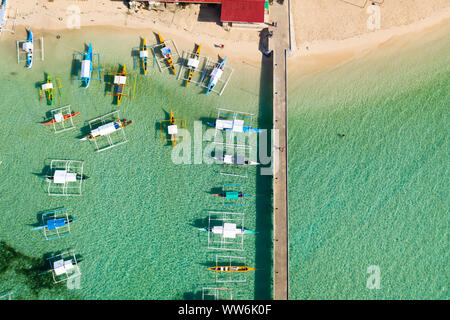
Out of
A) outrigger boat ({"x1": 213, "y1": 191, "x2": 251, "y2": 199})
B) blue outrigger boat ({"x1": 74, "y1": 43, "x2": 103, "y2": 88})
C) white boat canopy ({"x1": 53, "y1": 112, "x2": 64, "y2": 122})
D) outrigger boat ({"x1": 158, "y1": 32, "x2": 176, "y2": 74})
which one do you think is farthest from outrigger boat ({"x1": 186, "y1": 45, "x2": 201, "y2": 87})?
white boat canopy ({"x1": 53, "y1": 112, "x2": 64, "y2": 122})

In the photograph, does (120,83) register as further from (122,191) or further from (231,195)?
(231,195)

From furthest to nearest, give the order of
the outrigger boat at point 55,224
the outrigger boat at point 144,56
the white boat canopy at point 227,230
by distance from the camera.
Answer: the outrigger boat at point 144,56 → the outrigger boat at point 55,224 → the white boat canopy at point 227,230

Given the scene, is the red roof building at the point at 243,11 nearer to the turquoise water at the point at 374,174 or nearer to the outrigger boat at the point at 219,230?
the turquoise water at the point at 374,174

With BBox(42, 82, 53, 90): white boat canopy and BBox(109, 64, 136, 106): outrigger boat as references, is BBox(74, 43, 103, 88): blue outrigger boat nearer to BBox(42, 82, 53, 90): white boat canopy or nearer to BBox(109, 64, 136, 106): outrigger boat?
BBox(109, 64, 136, 106): outrigger boat

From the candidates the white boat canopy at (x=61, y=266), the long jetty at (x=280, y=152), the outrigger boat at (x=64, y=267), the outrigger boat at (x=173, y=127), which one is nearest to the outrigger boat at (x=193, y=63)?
the outrigger boat at (x=173, y=127)
